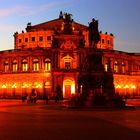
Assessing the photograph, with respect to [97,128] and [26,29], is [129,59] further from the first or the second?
[97,128]

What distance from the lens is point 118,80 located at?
331 ft

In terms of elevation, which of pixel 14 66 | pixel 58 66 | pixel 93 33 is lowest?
pixel 58 66

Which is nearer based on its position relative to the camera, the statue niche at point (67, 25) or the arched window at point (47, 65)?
the arched window at point (47, 65)

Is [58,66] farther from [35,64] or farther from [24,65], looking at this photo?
[24,65]

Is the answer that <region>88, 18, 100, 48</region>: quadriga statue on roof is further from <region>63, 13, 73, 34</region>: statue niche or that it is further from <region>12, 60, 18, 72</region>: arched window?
<region>12, 60, 18, 72</region>: arched window

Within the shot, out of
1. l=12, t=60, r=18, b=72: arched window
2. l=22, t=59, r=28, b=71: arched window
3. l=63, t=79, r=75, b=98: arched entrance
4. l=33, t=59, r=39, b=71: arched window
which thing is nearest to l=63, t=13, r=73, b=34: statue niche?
l=33, t=59, r=39, b=71: arched window

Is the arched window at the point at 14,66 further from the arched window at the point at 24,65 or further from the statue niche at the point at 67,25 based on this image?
the statue niche at the point at 67,25

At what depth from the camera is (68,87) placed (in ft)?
299

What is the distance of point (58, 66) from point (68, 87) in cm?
539

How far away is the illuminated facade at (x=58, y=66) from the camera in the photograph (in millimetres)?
91125

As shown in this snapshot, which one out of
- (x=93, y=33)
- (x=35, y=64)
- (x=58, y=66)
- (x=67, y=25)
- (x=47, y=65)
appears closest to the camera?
(x=93, y=33)

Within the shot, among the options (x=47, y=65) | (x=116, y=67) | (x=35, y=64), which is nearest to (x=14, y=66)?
(x=35, y=64)

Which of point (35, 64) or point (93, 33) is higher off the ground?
point (35, 64)

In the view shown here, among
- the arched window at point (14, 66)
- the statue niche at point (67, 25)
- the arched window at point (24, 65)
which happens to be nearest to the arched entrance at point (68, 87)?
the statue niche at point (67, 25)
